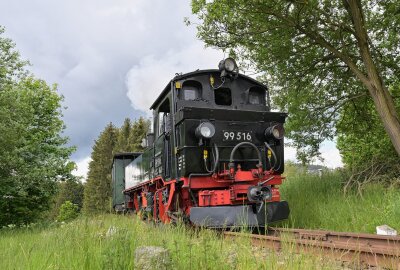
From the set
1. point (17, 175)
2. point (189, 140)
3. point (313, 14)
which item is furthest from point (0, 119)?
point (313, 14)

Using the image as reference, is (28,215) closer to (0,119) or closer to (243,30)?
(0,119)

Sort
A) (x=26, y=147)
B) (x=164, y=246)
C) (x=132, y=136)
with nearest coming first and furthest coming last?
(x=164, y=246) → (x=26, y=147) → (x=132, y=136)

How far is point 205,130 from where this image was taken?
25.8 feet

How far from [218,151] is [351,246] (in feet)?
11.5

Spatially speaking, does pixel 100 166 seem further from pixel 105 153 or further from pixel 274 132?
pixel 274 132

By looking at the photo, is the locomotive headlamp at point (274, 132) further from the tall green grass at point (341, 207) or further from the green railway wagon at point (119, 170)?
the green railway wagon at point (119, 170)

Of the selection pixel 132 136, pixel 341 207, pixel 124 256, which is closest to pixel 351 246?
pixel 124 256

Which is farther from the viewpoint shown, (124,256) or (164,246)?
(124,256)

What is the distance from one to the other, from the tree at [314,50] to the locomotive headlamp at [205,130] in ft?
11.8

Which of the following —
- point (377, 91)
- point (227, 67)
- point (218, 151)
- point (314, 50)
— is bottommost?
point (218, 151)

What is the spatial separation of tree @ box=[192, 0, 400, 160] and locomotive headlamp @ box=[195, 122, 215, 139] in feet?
11.8

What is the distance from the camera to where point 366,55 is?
1049 centimetres

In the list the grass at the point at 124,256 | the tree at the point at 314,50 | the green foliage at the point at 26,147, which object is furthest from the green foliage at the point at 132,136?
the grass at the point at 124,256

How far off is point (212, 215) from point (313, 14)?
6404 millimetres
